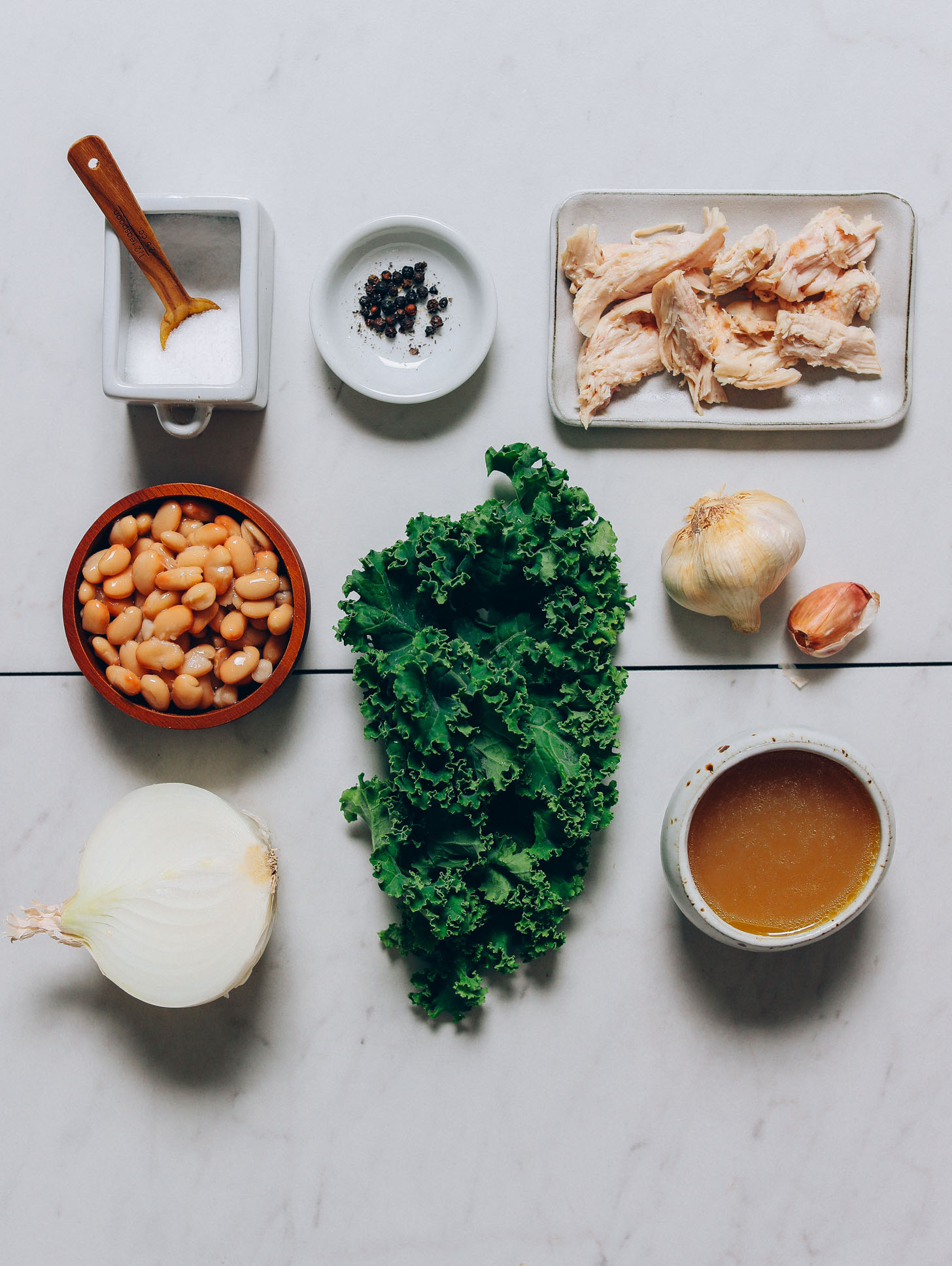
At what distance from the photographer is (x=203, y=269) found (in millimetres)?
1064

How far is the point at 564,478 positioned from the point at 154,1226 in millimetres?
1123

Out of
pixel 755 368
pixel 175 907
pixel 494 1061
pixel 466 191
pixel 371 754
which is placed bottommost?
pixel 494 1061

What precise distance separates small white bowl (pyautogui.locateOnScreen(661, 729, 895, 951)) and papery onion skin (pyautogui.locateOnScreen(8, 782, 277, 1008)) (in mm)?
502

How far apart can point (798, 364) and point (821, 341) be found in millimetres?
49

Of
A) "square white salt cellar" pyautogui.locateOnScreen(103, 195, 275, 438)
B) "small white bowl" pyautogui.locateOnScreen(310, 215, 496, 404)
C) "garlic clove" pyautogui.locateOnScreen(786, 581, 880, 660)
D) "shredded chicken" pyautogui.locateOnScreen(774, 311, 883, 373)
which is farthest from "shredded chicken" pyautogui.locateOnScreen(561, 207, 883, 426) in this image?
"square white salt cellar" pyautogui.locateOnScreen(103, 195, 275, 438)

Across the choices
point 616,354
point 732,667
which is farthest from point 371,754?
point 616,354

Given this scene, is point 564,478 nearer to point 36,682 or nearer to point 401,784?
point 401,784

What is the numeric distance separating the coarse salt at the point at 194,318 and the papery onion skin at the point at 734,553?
0.60 meters

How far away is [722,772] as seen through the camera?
967 millimetres

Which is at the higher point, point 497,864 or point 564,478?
point 564,478

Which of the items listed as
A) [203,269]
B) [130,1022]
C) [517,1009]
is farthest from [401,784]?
[203,269]

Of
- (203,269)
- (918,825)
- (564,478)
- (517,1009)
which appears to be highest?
(203,269)

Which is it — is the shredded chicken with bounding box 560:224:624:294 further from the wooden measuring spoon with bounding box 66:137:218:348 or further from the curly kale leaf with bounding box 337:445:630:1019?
the wooden measuring spoon with bounding box 66:137:218:348

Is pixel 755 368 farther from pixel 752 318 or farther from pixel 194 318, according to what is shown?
pixel 194 318
